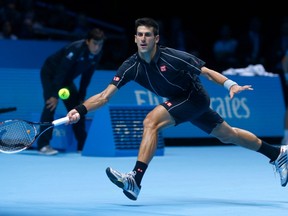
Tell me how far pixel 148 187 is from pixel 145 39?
190 centimetres

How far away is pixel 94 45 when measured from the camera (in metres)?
12.2

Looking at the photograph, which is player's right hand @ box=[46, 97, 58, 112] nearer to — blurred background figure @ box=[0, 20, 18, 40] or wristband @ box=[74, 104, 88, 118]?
wristband @ box=[74, 104, 88, 118]

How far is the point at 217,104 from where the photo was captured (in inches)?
612

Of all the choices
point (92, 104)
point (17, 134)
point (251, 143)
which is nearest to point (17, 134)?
point (17, 134)

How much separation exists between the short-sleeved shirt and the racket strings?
956 millimetres

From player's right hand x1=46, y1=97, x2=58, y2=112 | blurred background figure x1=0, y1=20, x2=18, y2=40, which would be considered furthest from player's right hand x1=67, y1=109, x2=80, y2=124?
blurred background figure x1=0, y1=20, x2=18, y2=40

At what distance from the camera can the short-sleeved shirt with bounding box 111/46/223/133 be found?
819 centimetres

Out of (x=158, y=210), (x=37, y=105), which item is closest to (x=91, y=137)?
(x=37, y=105)

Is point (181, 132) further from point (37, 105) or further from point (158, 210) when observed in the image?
point (158, 210)

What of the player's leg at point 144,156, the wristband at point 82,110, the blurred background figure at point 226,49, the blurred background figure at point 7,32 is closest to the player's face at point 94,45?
the player's leg at point 144,156

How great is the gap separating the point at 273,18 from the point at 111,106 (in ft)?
32.0

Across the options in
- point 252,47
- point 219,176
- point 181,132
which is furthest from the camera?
point 252,47

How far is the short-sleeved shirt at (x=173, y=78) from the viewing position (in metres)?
8.19

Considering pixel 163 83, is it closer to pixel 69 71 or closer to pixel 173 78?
pixel 173 78
